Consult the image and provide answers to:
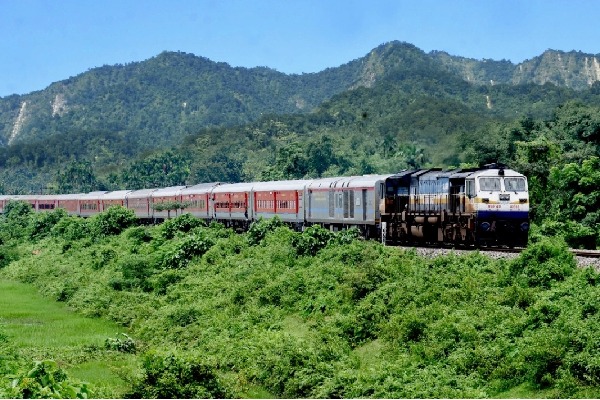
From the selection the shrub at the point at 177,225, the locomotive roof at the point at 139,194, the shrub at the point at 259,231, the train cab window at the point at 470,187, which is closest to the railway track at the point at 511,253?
the train cab window at the point at 470,187

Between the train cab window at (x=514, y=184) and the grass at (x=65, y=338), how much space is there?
15.1 m

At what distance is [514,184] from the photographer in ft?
110

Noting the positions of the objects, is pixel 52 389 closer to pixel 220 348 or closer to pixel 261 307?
pixel 220 348

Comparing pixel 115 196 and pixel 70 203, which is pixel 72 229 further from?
pixel 70 203

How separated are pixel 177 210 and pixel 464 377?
55.4 m

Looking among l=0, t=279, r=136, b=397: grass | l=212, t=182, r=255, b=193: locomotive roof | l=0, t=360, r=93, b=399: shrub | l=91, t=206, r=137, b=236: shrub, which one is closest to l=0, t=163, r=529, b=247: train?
l=212, t=182, r=255, b=193: locomotive roof

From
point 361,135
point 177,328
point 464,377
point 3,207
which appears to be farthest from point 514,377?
point 361,135

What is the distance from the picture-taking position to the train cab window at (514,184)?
109ft

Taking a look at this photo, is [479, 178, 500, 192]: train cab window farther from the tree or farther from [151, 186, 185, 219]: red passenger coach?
the tree

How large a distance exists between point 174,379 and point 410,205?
60.8ft

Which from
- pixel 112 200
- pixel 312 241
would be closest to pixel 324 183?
pixel 312 241

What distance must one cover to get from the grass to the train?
12918mm

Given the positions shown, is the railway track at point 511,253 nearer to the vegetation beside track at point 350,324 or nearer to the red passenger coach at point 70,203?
the vegetation beside track at point 350,324

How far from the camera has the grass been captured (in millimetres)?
25406
